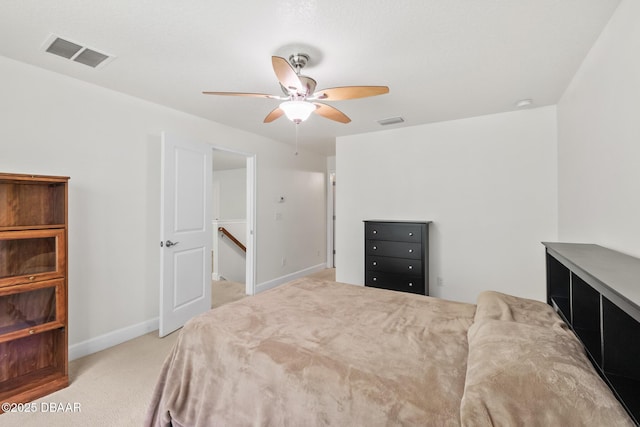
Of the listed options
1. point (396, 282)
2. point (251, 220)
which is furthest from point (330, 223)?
point (396, 282)

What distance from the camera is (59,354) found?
7.16 ft

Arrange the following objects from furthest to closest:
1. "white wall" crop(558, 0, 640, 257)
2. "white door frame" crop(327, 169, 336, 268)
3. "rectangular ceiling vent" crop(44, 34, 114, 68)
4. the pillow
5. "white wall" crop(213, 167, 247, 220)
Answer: "white wall" crop(213, 167, 247, 220), "white door frame" crop(327, 169, 336, 268), "rectangular ceiling vent" crop(44, 34, 114, 68), "white wall" crop(558, 0, 640, 257), the pillow

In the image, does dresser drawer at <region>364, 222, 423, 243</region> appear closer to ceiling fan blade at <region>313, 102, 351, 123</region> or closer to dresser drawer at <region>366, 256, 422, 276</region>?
dresser drawer at <region>366, 256, 422, 276</region>

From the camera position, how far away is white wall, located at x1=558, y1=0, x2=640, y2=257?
4.69 ft

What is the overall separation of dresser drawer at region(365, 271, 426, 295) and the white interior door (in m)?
2.07

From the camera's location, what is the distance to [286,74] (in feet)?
5.63

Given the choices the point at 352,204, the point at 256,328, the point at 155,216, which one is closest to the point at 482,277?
the point at 352,204

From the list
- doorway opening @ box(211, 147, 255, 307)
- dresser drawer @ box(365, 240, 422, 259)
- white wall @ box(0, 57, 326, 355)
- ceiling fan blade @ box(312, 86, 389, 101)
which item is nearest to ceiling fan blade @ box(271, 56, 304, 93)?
ceiling fan blade @ box(312, 86, 389, 101)

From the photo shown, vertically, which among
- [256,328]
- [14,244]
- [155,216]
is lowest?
[256,328]

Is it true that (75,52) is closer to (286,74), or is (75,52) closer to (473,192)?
(286,74)

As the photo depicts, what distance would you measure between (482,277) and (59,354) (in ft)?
13.7

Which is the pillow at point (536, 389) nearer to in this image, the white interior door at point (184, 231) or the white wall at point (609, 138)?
the white wall at point (609, 138)

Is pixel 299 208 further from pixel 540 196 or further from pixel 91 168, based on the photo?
pixel 540 196

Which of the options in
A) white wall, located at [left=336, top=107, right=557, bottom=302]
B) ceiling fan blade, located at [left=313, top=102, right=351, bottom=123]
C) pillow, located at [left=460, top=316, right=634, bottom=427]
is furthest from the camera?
white wall, located at [left=336, top=107, right=557, bottom=302]
